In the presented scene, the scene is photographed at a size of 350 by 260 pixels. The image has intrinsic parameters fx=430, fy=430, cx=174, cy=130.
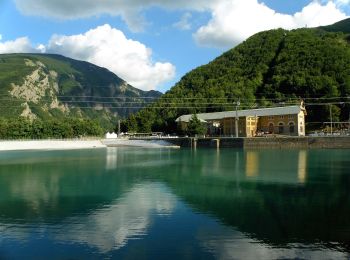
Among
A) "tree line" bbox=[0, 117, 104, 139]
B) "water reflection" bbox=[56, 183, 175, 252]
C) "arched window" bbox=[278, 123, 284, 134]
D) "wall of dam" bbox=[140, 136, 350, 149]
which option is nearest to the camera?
"water reflection" bbox=[56, 183, 175, 252]

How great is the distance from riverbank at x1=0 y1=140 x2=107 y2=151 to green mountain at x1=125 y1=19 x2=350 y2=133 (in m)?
24.2

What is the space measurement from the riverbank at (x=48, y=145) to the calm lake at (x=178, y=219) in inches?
2389

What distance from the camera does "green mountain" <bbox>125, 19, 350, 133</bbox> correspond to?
115812mm

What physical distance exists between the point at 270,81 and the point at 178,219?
127728 mm

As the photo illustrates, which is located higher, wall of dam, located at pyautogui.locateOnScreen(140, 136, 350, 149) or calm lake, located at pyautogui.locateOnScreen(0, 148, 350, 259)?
wall of dam, located at pyautogui.locateOnScreen(140, 136, 350, 149)

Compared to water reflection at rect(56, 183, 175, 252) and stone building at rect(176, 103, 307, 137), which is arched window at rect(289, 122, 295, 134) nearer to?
stone building at rect(176, 103, 307, 137)

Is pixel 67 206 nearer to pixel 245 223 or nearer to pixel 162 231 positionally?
pixel 162 231

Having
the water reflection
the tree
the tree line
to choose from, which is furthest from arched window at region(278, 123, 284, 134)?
the water reflection

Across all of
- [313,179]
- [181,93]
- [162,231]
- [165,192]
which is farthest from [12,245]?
[181,93]

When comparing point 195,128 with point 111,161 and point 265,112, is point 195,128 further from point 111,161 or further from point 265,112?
point 111,161

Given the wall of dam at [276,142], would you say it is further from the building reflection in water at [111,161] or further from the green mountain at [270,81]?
the green mountain at [270,81]

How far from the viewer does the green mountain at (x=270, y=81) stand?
116m

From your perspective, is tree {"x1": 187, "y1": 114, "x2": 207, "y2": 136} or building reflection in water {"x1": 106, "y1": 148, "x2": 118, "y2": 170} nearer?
building reflection in water {"x1": 106, "y1": 148, "x2": 118, "y2": 170}

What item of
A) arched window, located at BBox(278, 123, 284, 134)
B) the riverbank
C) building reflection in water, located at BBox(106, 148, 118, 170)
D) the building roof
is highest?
the building roof
